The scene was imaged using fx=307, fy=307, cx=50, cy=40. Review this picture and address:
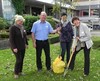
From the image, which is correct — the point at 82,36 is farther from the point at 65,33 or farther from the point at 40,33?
the point at 40,33

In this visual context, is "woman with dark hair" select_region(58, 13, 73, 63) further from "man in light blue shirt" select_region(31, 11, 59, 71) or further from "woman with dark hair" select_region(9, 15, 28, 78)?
"woman with dark hair" select_region(9, 15, 28, 78)

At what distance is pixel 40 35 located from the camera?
940 centimetres

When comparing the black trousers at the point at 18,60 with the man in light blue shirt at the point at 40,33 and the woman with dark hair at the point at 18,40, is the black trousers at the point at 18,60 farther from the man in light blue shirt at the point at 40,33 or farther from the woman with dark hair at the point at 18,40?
the man in light blue shirt at the point at 40,33

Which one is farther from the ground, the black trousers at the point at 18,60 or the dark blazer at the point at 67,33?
the dark blazer at the point at 67,33

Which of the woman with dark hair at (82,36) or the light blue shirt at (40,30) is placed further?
the light blue shirt at (40,30)

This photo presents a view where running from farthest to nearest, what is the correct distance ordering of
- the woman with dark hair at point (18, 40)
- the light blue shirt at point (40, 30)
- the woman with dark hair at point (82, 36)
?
the light blue shirt at point (40, 30), the woman with dark hair at point (82, 36), the woman with dark hair at point (18, 40)

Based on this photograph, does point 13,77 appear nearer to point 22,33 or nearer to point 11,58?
point 22,33

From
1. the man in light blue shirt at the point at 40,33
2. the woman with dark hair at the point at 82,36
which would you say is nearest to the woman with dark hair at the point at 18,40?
the man in light blue shirt at the point at 40,33

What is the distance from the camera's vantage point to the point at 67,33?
32.3 feet

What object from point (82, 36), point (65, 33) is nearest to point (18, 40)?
point (65, 33)

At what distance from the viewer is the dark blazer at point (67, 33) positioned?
9.79m

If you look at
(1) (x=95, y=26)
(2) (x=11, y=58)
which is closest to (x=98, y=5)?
(1) (x=95, y=26)

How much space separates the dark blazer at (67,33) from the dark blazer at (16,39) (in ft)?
4.71

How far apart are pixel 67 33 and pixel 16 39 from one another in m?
1.83
